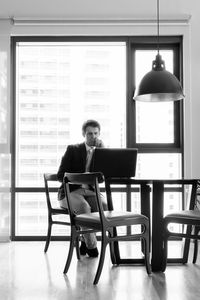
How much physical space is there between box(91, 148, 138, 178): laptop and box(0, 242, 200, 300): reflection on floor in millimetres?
765

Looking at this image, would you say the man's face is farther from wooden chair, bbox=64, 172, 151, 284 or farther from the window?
wooden chair, bbox=64, 172, 151, 284

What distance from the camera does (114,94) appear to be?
5.45 metres

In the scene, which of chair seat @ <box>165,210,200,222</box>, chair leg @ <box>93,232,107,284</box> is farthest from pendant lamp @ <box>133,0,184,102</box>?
chair leg @ <box>93,232,107,284</box>

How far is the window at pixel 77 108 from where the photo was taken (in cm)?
538

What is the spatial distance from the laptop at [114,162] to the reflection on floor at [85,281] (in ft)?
2.51

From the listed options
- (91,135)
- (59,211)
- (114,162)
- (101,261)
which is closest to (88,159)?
(91,135)

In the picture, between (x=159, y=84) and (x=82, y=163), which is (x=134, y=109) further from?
(x=82, y=163)

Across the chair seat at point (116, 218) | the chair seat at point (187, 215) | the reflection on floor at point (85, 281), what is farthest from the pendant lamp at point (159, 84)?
the reflection on floor at point (85, 281)

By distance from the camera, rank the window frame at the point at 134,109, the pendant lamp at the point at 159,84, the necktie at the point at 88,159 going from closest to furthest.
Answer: the pendant lamp at the point at 159,84
the necktie at the point at 88,159
the window frame at the point at 134,109

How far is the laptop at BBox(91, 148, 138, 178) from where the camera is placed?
12.2 feet

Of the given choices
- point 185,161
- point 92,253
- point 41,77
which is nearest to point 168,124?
point 185,161

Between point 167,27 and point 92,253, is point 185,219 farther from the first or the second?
point 167,27

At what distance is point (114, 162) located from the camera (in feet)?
12.3

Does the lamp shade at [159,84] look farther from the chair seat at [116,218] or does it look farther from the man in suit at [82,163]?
the chair seat at [116,218]
